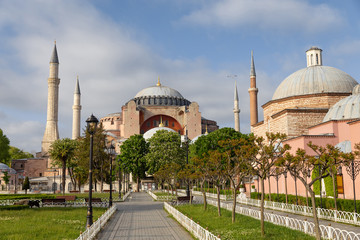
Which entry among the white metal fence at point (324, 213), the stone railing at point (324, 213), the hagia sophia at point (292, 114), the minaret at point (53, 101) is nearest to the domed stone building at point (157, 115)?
the hagia sophia at point (292, 114)

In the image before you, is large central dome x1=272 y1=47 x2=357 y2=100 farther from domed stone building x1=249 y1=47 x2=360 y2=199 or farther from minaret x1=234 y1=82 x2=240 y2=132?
minaret x1=234 y1=82 x2=240 y2=132

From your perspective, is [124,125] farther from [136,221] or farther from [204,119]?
[136,221]

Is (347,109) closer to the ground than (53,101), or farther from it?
closer to the ground

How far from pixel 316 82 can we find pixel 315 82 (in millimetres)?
92

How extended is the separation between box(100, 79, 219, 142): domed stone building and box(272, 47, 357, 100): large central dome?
113 ft

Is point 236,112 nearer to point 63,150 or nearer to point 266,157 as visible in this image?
point 63,150

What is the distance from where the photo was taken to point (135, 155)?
157ft

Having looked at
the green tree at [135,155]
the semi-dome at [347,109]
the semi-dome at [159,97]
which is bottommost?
the green tree at [135,155]

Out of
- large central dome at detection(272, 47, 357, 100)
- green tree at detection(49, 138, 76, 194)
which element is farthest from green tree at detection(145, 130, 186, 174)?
large central dome at detection(272, 47, 357, 100)

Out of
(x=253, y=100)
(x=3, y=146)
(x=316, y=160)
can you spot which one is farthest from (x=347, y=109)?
(x=3, y=146)

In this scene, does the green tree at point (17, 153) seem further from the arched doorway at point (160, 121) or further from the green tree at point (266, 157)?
the green tree at point (266, 157)

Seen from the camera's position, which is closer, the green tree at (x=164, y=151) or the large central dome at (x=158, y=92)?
the green tree at (x=164, y=151)

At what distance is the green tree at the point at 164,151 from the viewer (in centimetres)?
4628

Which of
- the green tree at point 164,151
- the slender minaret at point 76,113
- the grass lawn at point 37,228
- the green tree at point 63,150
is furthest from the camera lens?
the slender minaret at point 76,113
